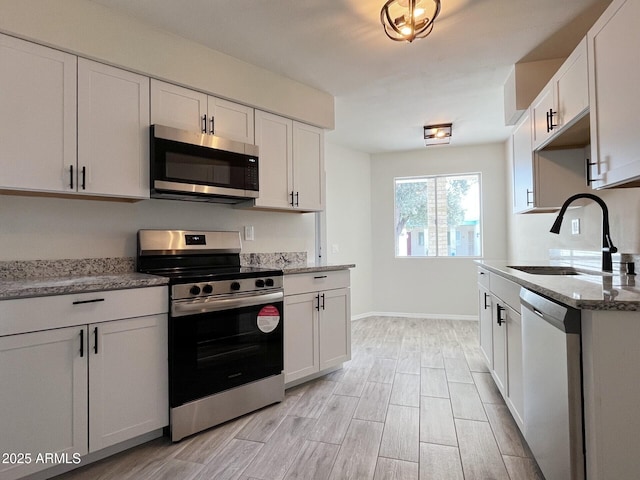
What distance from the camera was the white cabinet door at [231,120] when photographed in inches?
105

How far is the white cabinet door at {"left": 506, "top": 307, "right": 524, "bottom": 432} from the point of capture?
197cm

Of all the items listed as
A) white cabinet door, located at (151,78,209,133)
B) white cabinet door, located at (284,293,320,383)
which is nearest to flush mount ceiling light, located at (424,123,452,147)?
white cabinet door, located at (284,293,320,383)

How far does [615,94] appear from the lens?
1607 mm

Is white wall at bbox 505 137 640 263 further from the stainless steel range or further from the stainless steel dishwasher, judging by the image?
the stainless steel range

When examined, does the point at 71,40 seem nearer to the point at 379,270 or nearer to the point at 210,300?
the point at 210,300

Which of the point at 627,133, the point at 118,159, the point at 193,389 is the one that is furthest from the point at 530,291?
the point at 118,159

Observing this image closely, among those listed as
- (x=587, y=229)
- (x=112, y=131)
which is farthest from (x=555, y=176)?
(x=112, y=131)

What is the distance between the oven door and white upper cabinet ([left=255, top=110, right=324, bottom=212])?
914 mm

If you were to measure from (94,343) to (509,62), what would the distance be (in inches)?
132

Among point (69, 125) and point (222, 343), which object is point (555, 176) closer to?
point (222, 343)

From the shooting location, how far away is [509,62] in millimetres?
2826

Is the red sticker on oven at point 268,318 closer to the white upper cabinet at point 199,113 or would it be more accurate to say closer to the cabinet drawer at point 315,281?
the cabinet drawer at point 315,281

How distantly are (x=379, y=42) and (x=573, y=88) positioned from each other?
1240mm

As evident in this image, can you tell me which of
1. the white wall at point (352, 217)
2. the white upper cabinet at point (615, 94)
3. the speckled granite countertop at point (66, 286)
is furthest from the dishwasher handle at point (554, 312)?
the white wall at point (352, 217)
